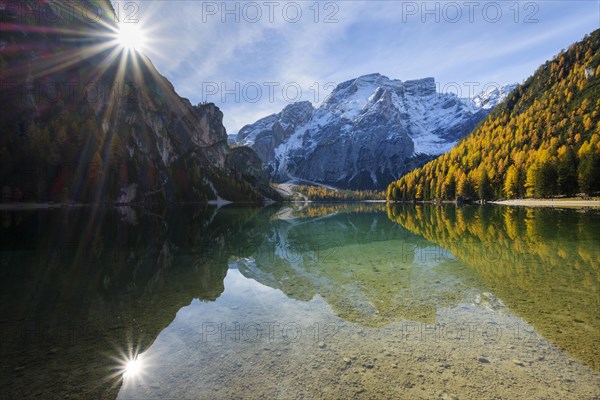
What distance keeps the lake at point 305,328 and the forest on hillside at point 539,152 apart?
336ft

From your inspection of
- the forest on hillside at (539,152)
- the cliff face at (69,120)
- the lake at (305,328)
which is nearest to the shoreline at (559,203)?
the forest on hillside at (539,152)

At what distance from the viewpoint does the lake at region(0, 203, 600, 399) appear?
6.82 metres

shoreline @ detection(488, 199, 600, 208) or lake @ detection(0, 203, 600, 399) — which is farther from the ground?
lake @ detection(0, 203, 600, 399)

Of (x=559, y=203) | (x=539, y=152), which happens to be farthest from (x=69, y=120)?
(x=539, y=152)

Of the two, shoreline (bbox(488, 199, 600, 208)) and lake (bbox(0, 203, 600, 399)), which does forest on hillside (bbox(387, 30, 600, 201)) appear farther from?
lake (bbox(0, 203, 600, 399))

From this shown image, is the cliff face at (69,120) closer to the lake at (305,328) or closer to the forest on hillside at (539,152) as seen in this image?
the lake at (305,328)

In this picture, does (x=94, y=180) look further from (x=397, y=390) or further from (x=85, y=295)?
(x=397, y=390)

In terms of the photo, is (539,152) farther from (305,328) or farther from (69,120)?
(69,120)

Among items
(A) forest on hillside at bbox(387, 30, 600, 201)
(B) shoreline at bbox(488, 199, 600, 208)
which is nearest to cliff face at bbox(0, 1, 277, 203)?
(A) forest on hillside at bbox(387, 30, 600, 201)

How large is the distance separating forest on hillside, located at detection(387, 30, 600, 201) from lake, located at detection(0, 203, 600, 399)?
103m

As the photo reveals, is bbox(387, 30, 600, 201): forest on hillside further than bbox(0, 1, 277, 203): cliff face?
No

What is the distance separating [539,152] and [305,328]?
450 feet

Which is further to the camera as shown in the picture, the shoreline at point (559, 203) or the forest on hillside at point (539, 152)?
the forest on hillside at point (539, 152)

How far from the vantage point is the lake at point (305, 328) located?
22.4 ft
